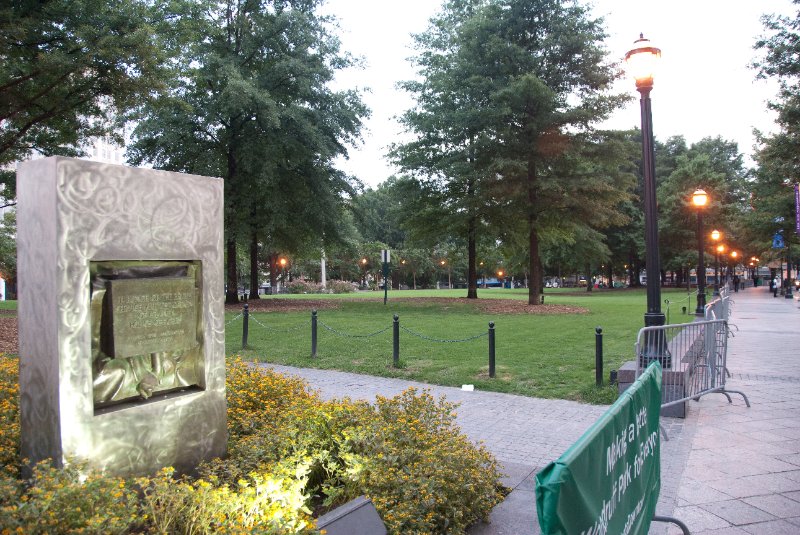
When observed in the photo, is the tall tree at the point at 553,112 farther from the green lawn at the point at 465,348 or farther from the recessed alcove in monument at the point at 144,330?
the recessed alcove in monument at the point at 144,330

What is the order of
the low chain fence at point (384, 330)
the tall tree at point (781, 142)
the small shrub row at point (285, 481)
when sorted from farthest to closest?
the tall tree at point (781, 142) → the low chain fence at point (384, 330) → the small shrub row at point (285, 481)

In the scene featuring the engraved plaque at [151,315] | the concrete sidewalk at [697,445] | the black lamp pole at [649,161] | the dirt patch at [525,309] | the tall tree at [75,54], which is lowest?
the concrete sidewalk at [697,445]

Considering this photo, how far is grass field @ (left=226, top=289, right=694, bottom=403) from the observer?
9648 millimetres

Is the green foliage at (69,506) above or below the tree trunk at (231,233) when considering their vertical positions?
below


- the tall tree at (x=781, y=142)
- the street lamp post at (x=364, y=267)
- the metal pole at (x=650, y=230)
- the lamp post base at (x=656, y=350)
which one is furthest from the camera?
the street lamp post at (x=364, y=267)

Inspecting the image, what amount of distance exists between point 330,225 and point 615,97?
554 inches

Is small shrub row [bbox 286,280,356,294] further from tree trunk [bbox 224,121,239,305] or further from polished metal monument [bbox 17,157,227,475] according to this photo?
polished metal monument [bbox 17,157,227,475]

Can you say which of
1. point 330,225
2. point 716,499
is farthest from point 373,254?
point 716,499

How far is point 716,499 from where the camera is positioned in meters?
4.77

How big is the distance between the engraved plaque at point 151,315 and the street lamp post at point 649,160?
20.8ft

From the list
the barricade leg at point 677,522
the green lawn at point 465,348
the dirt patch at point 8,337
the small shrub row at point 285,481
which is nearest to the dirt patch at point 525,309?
the green lawn at point 465,348

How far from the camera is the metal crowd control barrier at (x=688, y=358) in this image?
724 centimetres

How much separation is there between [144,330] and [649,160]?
23.7ft

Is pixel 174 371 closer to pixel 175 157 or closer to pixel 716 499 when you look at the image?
pixel 716 499
